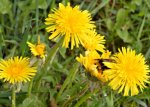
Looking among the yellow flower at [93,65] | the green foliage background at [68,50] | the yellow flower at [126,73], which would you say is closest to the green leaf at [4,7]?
the green foliage background at [68,50]

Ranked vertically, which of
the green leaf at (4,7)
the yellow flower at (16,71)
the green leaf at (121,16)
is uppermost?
the green leaf at (4,7)

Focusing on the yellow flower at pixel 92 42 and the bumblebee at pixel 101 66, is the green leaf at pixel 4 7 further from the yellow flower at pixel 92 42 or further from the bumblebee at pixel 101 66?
the bumblebee at pixel 101 66

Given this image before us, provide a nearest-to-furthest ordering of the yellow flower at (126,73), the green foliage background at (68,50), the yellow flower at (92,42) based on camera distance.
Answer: the yellow flower at (126,73) < the yellow flower at (92,42) < the green foliage background at (68,50)

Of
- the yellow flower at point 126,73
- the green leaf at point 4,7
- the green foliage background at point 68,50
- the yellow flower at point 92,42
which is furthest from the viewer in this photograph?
the green leaf at point 4,7

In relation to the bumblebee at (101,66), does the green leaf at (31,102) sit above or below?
below

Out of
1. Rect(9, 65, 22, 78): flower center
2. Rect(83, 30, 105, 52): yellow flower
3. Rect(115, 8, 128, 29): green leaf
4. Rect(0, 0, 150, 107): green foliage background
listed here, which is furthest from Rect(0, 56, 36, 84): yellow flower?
Rect(115, 8, 128, 29): green leaf

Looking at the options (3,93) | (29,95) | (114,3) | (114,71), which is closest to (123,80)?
(114,71)

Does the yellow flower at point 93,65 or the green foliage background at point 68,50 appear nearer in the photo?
the yellow flower at point 93,65
